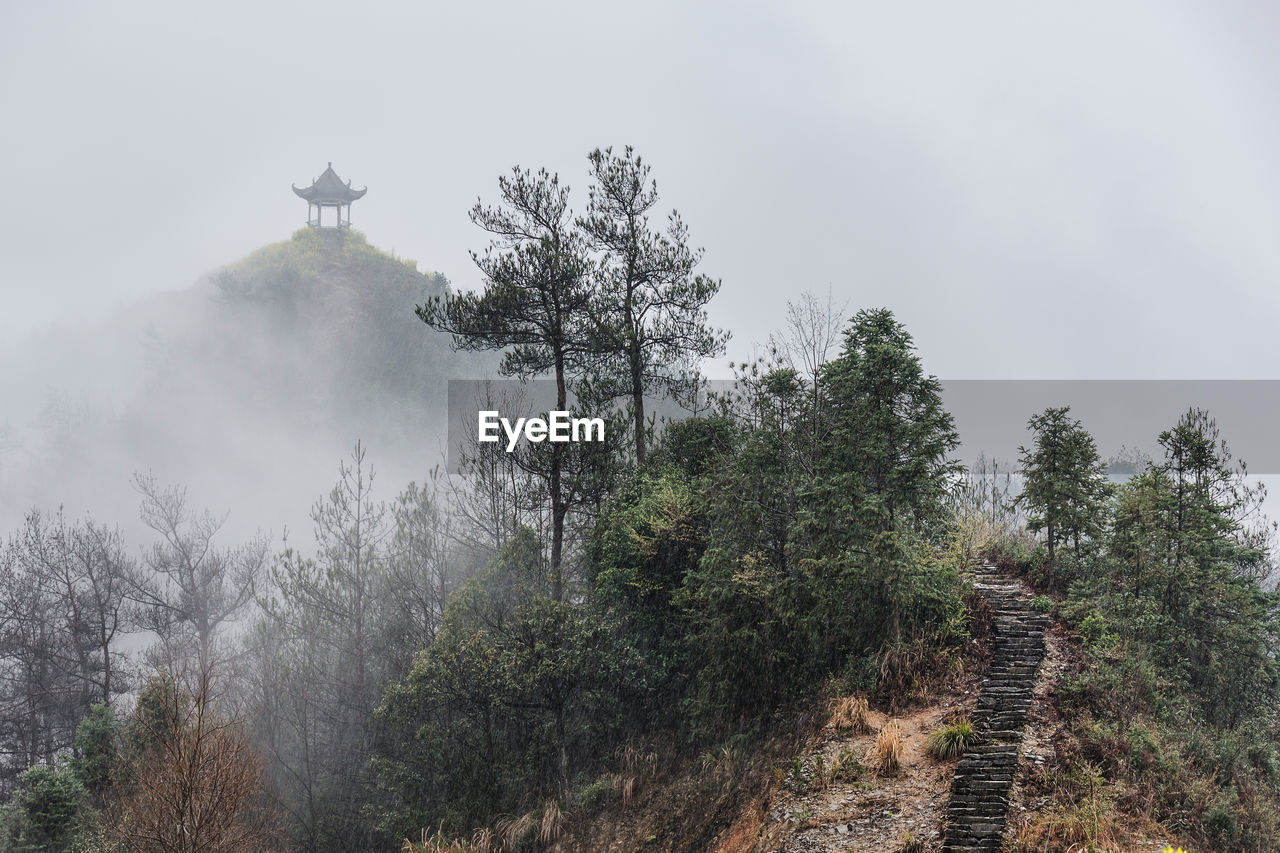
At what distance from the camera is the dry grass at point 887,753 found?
11.2m

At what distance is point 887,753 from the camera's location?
11.2m

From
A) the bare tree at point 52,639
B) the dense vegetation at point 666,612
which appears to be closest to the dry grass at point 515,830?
the dense vegetation at point 666,612

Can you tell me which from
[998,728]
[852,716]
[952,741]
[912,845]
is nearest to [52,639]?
[852,716]

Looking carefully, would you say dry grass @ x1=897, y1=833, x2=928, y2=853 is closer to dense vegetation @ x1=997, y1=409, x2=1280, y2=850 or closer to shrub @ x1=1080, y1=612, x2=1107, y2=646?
dense vegetation @ x1=997, y1=409, x2=1280, y2=850

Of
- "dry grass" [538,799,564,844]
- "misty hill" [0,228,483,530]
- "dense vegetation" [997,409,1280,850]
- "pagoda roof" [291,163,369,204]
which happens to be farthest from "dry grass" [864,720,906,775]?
"pagoda roof" [291,163,369,204]

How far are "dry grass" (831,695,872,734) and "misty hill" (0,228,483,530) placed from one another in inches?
3283

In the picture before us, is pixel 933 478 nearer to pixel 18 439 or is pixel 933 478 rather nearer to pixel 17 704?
pixel 17 704

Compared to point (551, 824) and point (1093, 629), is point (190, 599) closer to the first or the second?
point (551, 824)

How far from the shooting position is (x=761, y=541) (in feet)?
51.9

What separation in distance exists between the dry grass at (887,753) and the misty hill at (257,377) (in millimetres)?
84575

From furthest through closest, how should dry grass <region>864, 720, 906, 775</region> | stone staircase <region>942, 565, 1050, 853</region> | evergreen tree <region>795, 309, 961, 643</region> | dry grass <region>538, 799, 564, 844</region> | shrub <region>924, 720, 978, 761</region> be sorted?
1. dry grass <region>538, 799, 564, 844</region>
2. evergreen tree <region>795, 309, 961, 643</region>
3. dry grass <region>864, 720, 906, 775</region>
4. shrub <region>924, 720, 978, 761</region>
5. stone staircase <region>942, 565, 1050, 853</region>

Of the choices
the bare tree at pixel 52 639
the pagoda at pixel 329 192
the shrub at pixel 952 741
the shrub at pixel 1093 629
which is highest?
the pagoda at pixel 329 192

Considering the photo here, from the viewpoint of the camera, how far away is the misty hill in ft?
303

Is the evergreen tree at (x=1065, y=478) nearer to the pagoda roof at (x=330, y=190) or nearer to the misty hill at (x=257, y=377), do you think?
the misty hill at (x=257, y=377)
